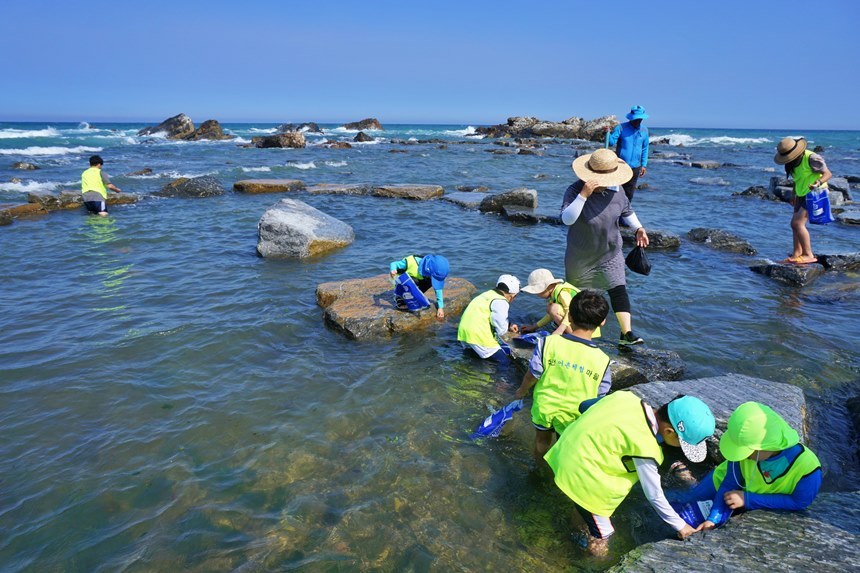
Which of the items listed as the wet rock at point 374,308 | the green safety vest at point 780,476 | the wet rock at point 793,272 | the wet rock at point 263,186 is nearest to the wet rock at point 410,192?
the wet rock at point 263,186

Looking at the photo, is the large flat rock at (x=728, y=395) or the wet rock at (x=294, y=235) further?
the wet rock at (x=294, y=235)

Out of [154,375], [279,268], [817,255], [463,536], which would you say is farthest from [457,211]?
[463,536]

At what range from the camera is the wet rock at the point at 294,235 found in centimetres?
980

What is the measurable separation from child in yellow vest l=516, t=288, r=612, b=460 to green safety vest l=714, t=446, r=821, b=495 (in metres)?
1.05

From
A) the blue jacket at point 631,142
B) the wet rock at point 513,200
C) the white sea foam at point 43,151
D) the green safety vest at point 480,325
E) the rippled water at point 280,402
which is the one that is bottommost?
the rippled water at point 280,402

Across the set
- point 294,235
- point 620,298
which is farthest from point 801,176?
point 294,235

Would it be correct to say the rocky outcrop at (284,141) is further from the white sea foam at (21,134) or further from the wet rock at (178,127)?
the white sea foam at (21,134)

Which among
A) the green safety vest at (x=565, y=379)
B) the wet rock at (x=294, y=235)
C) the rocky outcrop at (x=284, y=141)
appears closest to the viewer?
the green safety vest at (x=565, y=379)

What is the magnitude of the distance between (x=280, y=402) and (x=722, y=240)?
1063 cm

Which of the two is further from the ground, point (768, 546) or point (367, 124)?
point (367, 124)

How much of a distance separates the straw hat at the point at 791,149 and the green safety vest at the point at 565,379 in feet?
25.2

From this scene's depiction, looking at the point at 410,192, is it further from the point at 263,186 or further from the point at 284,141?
the point at 284,141

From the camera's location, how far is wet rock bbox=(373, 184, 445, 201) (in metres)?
16.4

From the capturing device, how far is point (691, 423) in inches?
116
